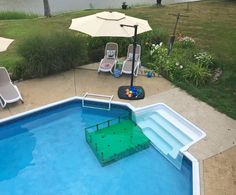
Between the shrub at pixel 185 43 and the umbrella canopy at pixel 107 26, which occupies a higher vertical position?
the umbrella canopy at pixel 107 26

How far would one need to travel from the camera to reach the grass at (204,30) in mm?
8828

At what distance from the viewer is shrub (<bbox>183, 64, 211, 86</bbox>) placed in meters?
9.39

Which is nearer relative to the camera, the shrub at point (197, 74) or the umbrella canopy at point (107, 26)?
the umbrella canopy at point (107, 26)

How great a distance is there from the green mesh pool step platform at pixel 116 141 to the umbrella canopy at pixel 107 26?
2.78 metres

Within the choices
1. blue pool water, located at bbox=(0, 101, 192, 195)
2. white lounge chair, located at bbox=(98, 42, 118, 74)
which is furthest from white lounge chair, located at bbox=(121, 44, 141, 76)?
blue pool water, located at bbox=(0, 101, 192, 195)

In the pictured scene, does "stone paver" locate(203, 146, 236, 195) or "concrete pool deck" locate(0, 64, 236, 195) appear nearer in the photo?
"stone paver" locate(203, 146, 236, 195)

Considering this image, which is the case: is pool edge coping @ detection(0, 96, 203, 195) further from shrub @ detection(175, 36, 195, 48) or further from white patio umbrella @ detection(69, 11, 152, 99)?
→ shrub @ detection(175, 36, 195, 48)

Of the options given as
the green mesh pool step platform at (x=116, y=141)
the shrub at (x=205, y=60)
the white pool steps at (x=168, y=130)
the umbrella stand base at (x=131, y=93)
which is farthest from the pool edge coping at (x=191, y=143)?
the shrub at (x=205, y=60)

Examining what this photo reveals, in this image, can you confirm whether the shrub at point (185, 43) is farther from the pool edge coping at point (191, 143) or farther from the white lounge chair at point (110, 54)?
the pool edge coping at point (191, 143)

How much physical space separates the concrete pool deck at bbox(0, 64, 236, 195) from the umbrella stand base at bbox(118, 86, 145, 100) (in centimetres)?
18

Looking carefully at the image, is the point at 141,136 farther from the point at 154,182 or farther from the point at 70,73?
the point at 70,73

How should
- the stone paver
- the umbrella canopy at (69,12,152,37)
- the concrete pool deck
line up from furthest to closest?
the umbrella canopy at (69,12,152,37), the concrete pool deck, the stone paver

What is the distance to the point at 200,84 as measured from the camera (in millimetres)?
9367

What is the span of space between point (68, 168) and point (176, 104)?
12.3ft
